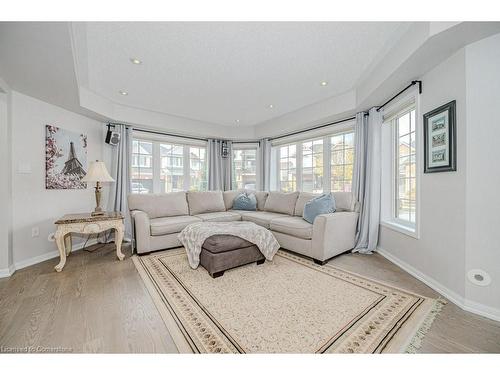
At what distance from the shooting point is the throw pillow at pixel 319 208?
3049mm

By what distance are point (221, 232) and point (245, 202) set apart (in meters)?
1.97

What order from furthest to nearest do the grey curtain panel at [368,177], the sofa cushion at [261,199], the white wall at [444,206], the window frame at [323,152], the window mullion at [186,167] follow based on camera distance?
1. the window mullion at [186,167]
2. the sofa cushion at [261,199]
3. the window frame at [323,152]
4. the grey curtain panel at [368,177]
5. the white wall at [444,206]

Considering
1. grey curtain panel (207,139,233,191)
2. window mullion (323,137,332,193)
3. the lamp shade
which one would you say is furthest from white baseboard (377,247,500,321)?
the lamp shade

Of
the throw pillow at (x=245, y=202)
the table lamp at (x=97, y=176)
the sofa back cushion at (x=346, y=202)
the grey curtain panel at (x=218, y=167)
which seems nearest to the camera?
the table lamp at (x=97, y=176)

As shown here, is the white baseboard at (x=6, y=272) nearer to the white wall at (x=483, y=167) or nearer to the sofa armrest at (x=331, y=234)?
the sofa armrest at (x=331, y=234)

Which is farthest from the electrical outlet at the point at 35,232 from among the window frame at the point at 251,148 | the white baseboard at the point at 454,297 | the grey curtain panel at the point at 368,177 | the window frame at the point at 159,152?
the white baseboard at the point at 454,297

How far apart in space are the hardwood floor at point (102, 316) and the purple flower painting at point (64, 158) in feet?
3.99

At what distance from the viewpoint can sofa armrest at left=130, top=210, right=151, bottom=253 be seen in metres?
3.05

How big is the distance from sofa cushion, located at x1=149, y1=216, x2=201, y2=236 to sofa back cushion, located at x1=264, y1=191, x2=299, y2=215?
145cm

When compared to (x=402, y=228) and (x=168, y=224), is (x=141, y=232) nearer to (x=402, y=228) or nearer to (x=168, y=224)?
(x=168, y=224)

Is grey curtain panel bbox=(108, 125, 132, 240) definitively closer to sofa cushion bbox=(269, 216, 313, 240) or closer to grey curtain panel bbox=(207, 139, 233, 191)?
grey curtain panel bbox=(207, 139, 233, 191)

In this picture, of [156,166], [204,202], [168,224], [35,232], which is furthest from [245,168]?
[35,232]

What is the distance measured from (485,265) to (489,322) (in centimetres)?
40

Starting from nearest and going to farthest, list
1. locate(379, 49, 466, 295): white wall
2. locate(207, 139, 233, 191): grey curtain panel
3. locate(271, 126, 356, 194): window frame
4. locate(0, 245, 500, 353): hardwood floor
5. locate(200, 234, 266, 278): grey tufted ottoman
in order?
locate(0, 245, 500, 353): hardwood floor → locate(379, 49, 466, 295): white wall → locate(200, 234, 266, 278): grey tufted ottoman → locate(271, 126, 356, 194): window frame → locate(207, 139, 233, 191): grey curtain panel
